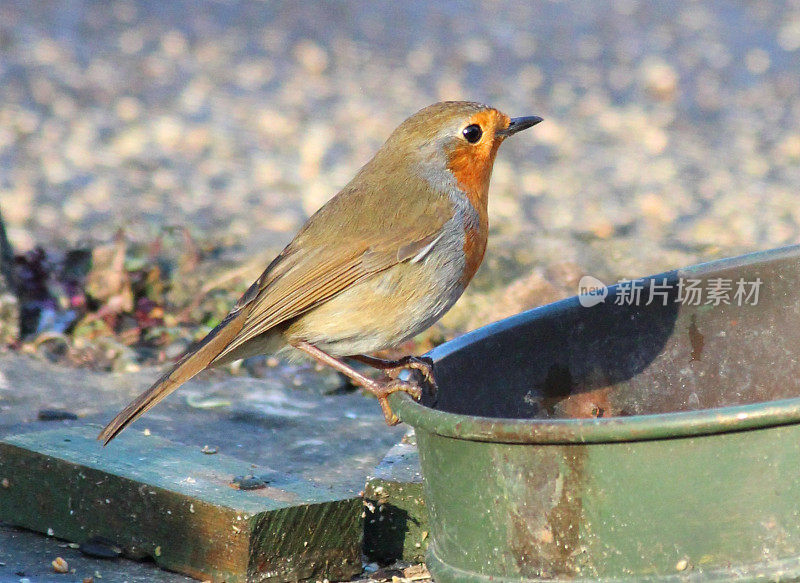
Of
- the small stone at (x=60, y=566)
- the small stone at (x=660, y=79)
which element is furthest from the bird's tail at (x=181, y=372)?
the small stone at (x=660, y=79)

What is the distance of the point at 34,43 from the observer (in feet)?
31.9

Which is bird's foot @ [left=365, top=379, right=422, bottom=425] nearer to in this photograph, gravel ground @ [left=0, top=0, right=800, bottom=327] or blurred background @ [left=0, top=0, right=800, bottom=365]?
blurred background @ [left=0, top=0, right=800, bottom=365]

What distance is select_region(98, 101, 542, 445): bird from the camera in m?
3.36

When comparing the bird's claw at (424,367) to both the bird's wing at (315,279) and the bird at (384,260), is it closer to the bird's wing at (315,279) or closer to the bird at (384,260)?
the bird at (384,260)

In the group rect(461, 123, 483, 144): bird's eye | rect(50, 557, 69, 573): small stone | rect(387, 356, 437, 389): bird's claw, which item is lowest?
rect(50, 557, 69, 573): small stone

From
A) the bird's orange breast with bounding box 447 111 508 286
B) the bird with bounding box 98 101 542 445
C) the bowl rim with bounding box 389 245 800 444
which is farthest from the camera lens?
the bird's orange breast with bounding box 447 111 508 286

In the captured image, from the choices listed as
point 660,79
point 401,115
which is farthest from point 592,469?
point 660,79

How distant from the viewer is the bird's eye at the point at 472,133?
356 centimetres

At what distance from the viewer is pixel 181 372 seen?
325cm

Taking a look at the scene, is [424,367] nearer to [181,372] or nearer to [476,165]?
[181,372]

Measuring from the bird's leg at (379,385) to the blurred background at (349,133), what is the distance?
1528 mm

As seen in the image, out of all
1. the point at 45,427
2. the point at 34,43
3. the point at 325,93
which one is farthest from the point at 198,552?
the point at 34,43

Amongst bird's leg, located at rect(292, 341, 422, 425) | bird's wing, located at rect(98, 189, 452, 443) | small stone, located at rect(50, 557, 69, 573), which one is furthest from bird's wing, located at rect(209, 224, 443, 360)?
small stone, located at rect(50, 557, 69, 573)

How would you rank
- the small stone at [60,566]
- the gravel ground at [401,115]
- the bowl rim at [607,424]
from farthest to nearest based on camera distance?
the gravel ground at [401,115], the small stone at [60,566], the bowl rim at [607,424]
